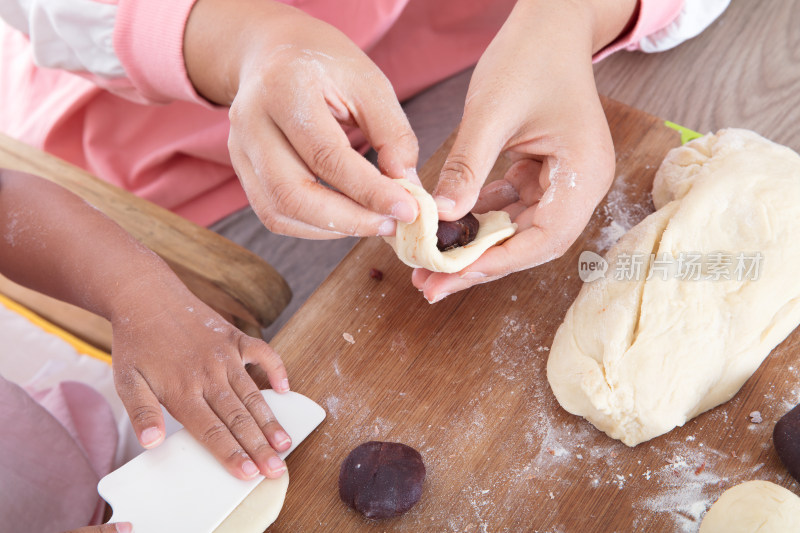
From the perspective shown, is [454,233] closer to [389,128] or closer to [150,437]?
[389,128]

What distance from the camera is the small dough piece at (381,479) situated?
3.43 ft

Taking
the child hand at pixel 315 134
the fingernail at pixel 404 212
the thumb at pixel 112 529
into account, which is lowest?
the thumb at pixel 112 529

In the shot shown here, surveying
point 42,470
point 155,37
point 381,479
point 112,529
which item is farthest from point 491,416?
point 155,37

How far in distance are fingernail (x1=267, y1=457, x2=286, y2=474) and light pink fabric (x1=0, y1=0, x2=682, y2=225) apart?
0.83 m

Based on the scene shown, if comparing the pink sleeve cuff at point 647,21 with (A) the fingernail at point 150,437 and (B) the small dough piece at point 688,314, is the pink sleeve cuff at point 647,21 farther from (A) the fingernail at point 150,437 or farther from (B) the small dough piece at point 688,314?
(A) the fingernail at point 150,437

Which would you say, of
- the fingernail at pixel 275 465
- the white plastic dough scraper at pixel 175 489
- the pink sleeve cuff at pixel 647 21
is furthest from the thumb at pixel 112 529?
the pink sleeve cuff at pixel 647 21

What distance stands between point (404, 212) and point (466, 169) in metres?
0.18

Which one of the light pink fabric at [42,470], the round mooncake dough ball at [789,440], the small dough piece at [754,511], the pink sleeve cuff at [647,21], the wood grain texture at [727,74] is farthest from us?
the wood grain texture at [727,74]

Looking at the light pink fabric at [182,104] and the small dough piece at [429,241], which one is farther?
the light pink fabric at [182,104]

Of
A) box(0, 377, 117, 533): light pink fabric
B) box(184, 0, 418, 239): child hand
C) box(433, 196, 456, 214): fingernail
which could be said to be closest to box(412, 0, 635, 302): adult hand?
box(433, 196, 456, 214): fingernail

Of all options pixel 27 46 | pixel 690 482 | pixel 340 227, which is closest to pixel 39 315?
pixel 27 46

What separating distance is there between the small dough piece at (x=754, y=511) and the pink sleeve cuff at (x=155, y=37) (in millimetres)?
1305

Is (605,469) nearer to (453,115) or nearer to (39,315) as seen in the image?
(453,115)

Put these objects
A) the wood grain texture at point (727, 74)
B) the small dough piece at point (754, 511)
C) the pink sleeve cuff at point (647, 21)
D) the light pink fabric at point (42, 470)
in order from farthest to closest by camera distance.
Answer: the wood grain texture at point (727, 74), the pink sleeve cuff at point (647, 21), the light pink fabric at point (42, 470), the small dough piece at point (754, 511)
